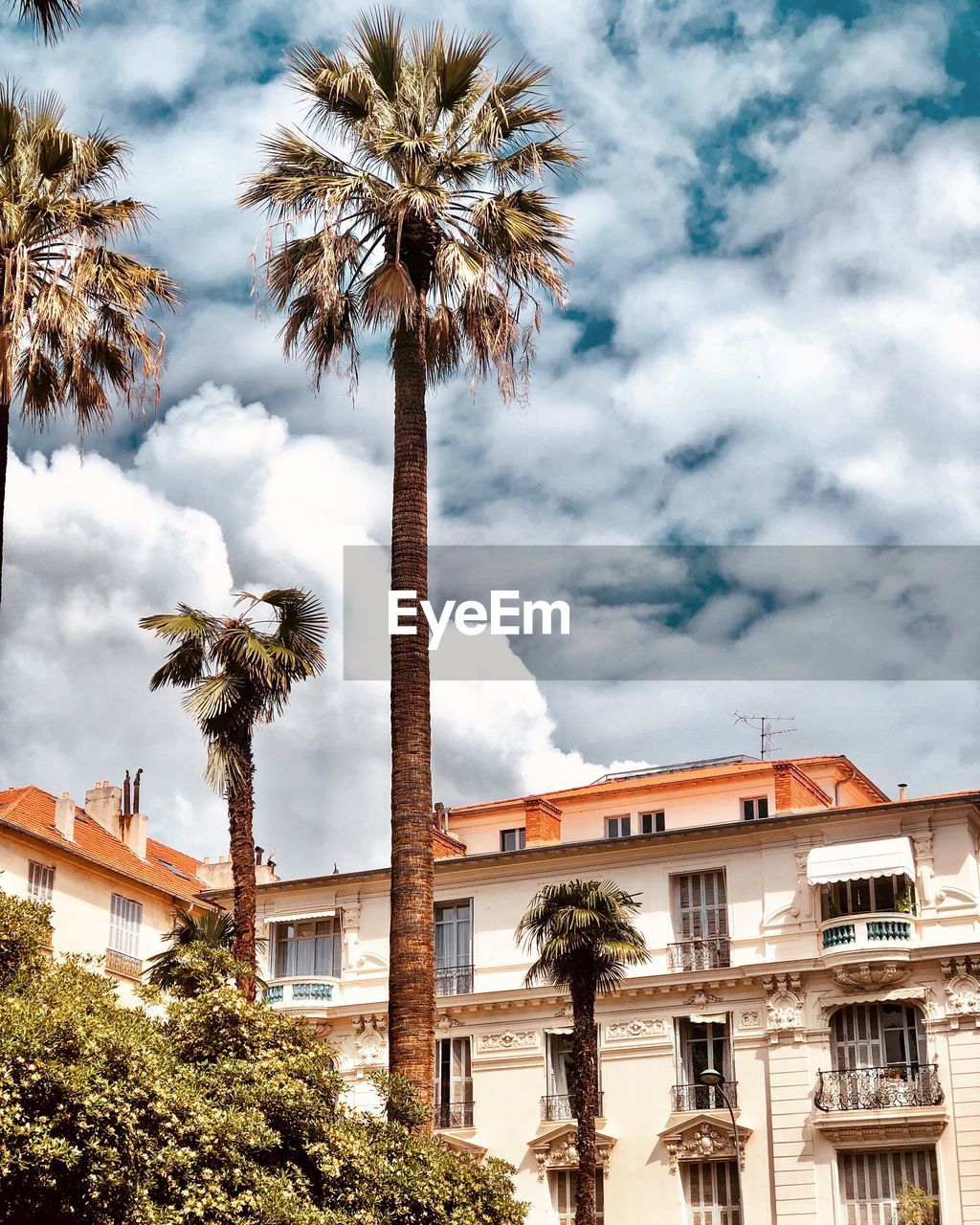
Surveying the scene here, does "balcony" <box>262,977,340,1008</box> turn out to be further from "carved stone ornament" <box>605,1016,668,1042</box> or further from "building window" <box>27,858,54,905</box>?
"carved stone ornament" <box>605,1016,668,1042</box>

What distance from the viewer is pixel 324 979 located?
45125 mm

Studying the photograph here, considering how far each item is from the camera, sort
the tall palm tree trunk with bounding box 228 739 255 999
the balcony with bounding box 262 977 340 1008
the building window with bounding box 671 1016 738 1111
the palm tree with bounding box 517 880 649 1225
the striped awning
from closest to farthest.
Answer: the tall palm tree trunk with bounding box 228 739 255 999 < the palm tree with bounding box 517 880 649 1225 < the striped awning < the building window with bounding box 671 1016 738 1111 < the balcony with bounding box 262 977 340 1008

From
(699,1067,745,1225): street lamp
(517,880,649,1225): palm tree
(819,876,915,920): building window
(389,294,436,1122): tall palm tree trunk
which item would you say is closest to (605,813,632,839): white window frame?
(819,876,915,920): building window

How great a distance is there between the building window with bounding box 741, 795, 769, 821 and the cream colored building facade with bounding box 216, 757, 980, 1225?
0.91 meters

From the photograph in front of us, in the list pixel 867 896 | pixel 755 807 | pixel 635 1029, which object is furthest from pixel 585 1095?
pixel 755 807

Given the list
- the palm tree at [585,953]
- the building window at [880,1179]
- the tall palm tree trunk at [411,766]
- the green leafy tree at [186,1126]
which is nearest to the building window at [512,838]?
the building window at [880,1179]

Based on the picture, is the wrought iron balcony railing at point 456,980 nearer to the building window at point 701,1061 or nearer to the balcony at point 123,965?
the building window at point 701,1061

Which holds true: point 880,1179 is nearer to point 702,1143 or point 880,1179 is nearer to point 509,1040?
point 702,1143

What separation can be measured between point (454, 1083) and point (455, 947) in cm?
352

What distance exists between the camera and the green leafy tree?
51.5ft

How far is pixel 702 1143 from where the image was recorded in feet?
128

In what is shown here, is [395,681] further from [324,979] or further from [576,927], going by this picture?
[324,979]

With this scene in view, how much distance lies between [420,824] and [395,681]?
182 centimetres

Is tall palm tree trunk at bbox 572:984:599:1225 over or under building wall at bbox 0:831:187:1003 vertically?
under
